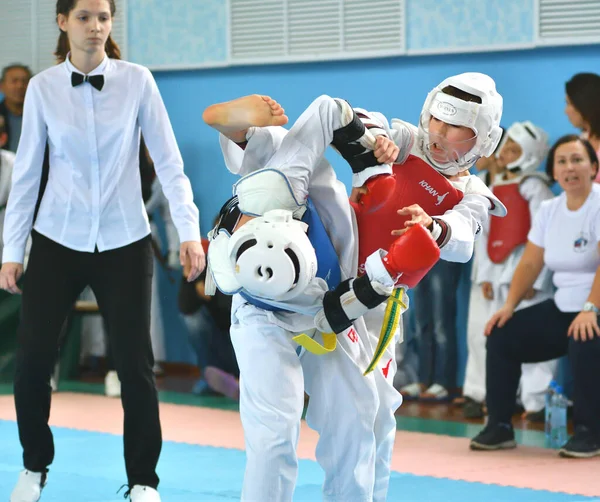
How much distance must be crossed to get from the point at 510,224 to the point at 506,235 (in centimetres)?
8

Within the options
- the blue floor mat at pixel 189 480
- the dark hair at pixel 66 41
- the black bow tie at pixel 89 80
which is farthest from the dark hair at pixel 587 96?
the black bow tie at pixel 89 80

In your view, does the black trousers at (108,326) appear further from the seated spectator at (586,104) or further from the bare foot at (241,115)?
the seated spectator at (586,104)

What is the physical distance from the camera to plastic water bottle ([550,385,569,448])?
633 cm

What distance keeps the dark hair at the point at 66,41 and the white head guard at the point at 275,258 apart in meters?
1.45

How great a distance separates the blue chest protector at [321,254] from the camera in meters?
3.23

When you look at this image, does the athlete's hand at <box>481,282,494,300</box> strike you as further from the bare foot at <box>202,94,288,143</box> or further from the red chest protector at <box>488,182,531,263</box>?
the bare foot at <box>202,94,288,143</box>

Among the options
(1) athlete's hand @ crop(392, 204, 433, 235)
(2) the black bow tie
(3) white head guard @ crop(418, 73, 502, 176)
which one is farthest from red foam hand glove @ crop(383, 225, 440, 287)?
(2) the black bow tie

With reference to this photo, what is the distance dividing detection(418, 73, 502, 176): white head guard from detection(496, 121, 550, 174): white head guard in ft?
13.2

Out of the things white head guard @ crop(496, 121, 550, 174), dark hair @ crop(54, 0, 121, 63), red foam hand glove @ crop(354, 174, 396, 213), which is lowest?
white head guard @ crop(496, 121, 550, 174)

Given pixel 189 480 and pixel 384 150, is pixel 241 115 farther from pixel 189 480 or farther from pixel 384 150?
pixel 189 480

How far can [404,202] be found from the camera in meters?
3.41

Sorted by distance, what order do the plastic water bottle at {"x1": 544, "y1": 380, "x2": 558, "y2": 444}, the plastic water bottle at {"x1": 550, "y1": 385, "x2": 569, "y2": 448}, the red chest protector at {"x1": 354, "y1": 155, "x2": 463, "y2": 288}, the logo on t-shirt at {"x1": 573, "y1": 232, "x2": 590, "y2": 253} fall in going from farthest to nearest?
1. the plastic water bottle at {"x1": 544, "y1": 380, "x2": 558, "y2": 444}
2. the plastic water bottle at {"x1": 550, "y1": 385, "x2": 569, "y2": 448}
3. the logo on t-shirt at {"x1": 573, "y1": 232, "x2": 590, "y2": 253}
4. the red chest protector at {"x1": 354, "y1": 155, "x2": 463, "y2": 288}

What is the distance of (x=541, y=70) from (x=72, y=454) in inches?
168

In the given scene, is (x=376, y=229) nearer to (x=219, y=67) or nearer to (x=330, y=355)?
(x=330, y=355)
